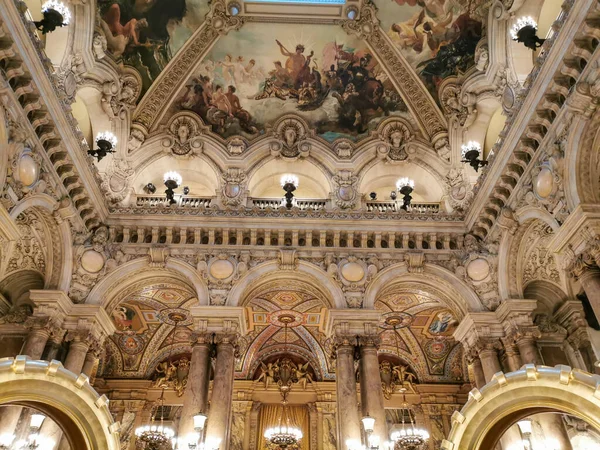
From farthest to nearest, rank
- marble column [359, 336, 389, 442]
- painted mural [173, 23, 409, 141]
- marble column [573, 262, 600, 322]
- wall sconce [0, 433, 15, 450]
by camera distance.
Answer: painted mural [173, 23, 409, 141] → marble column [359, 336, 389, 442] → wall sconce [0, 433, 15, 450] → marble column [573, 262, 600, 322]

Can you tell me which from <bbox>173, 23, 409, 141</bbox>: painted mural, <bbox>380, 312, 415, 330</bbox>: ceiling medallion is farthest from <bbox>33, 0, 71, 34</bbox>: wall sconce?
<bbox>380, 312, 415, 330</bbox>: ceiling medallion

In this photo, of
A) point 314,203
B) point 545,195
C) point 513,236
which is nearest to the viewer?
point 545,195

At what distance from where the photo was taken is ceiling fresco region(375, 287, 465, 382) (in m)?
17.3

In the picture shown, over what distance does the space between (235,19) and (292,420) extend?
1372 cm

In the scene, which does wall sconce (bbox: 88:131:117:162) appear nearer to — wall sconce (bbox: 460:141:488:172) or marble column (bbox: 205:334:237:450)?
marble column (bbox: 205:334:237:450)

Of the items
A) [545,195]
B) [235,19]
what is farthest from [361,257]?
[235,19]

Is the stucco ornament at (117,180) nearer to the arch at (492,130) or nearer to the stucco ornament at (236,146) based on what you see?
the stucco ornament at (236,146)

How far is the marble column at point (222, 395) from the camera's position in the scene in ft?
37.9

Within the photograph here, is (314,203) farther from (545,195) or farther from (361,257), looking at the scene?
(545,195)

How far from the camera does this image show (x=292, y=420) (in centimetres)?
1781

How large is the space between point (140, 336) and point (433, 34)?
14.3 meters

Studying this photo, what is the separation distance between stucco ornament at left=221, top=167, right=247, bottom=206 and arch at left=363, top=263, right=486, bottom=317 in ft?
15.9

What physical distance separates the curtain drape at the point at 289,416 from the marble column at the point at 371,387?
19.1ft

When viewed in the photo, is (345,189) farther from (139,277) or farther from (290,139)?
(139,277)
